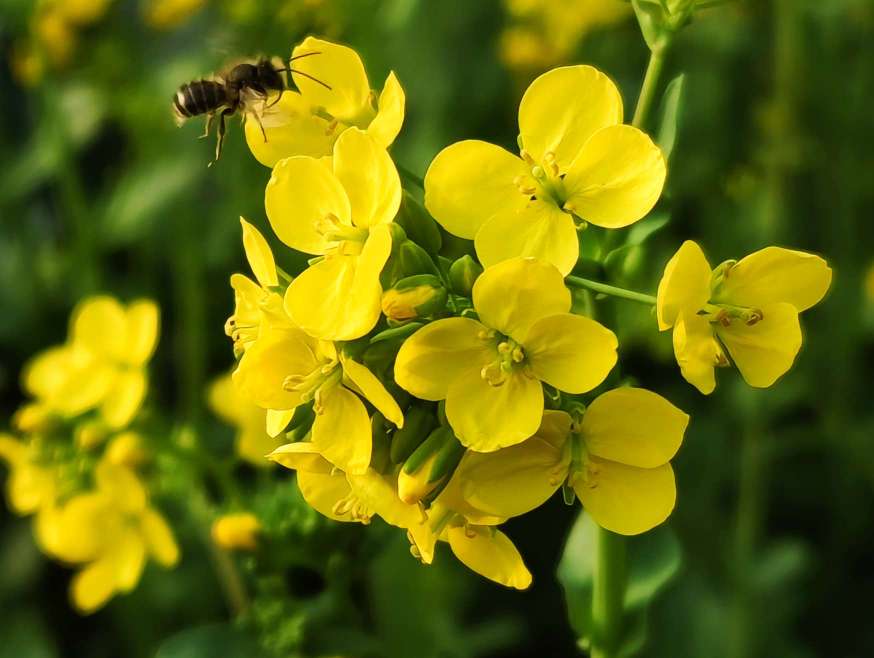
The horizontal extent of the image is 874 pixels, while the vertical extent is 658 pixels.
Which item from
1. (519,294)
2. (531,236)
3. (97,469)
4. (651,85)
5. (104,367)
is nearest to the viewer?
(519,294)

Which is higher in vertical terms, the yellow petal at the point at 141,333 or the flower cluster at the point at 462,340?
the flower cluster at the point at 462,340

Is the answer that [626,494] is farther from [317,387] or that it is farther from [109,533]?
[109,533]

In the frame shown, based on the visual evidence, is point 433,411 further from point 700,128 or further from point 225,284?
point 700,128

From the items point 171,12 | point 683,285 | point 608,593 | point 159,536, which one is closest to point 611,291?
point 683,285

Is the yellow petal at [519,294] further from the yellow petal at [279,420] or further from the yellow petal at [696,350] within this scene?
the yellow petal at [279,420]

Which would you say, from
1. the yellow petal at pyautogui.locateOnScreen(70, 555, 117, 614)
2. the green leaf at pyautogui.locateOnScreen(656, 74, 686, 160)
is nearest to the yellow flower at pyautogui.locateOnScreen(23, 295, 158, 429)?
the yellow petal at pyautogui.locateOnScreen(70, 555, 117, 614)

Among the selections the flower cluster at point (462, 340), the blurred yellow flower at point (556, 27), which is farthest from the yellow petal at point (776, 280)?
the blurred yellow flower at point (556, 27)
